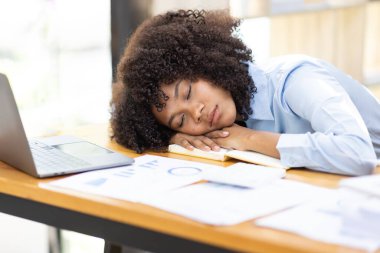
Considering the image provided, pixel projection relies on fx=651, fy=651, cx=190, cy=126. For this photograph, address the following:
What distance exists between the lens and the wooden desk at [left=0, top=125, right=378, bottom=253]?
0.96 meters

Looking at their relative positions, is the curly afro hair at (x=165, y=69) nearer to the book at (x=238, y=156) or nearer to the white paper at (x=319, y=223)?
the book at (x=238, y=156)

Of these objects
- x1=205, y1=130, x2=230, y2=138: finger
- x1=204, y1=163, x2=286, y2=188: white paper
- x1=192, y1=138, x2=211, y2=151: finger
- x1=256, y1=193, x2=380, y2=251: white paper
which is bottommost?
x1=192, y1=138, x2=211, y2=151: finger

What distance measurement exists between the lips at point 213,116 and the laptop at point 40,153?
0.29 meters

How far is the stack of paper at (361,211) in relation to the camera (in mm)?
947

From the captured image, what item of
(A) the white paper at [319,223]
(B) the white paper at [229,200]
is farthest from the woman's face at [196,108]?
(A) the white paper at [319,223]

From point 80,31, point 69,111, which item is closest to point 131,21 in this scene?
point 80,31

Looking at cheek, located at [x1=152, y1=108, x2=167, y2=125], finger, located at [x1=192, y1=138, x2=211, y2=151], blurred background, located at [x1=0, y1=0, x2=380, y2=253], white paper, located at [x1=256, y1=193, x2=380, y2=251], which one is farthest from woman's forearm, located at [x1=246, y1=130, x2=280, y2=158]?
blurred background, located at [x1=0, y1=0, x2=380, y2=253]

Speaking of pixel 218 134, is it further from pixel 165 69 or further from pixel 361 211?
pixel 361 211

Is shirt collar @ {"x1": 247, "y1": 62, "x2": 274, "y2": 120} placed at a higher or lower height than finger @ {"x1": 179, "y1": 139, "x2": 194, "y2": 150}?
higher

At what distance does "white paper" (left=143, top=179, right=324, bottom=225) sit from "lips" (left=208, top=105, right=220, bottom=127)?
0.44 m

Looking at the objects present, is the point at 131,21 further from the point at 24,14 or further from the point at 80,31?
the point at 24,14

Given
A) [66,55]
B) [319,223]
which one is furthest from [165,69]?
[319,223]

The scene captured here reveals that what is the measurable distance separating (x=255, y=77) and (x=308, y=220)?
0.85m

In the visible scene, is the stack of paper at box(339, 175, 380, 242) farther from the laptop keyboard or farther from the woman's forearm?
the laptop keyboard
